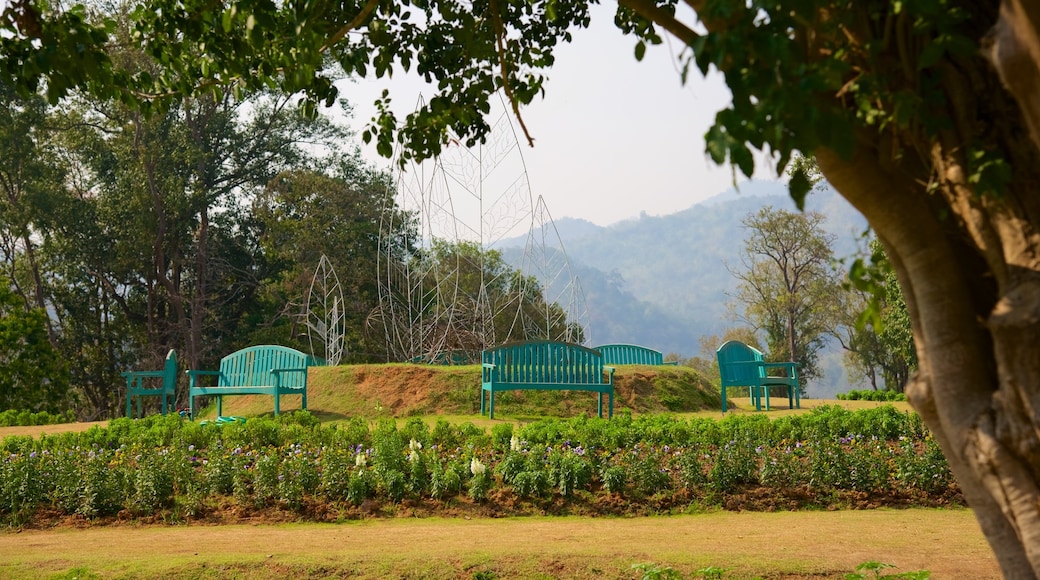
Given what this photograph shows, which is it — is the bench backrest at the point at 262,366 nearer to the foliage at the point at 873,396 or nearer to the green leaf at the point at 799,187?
the green leaf at the point at 799,187

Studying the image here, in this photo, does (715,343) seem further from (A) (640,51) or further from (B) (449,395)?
(A) (640,51)

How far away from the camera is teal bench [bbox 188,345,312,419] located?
35.4 feet

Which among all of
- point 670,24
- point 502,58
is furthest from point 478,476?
point 670,24

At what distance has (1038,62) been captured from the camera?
1.64 meters

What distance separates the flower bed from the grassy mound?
3158 millimetres

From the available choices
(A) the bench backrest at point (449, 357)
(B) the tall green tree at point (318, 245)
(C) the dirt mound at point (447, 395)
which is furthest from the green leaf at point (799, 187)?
(B) the tall green tree at point (318, 245)

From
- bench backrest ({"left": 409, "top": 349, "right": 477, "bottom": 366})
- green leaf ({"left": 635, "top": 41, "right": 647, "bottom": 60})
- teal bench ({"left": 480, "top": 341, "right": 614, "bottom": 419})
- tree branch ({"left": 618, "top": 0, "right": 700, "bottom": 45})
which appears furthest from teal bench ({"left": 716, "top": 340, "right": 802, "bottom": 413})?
tree branch ({"left": 618, "top": 0, "right": 700, "bottom": 45})

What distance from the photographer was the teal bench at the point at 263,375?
10789 millimetres

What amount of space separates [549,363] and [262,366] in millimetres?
4051

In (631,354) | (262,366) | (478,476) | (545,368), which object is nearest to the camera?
(478,476)

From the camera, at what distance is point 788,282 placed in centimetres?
3209

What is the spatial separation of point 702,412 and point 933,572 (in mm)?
6761

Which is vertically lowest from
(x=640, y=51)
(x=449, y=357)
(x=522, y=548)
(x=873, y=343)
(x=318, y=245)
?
(x=522, y=548)

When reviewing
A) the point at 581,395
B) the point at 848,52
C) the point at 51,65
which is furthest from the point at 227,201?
the point at 848,52
